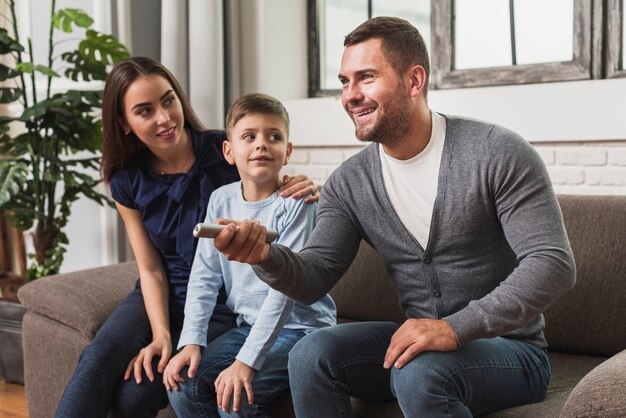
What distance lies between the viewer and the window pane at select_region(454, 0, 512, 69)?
300 cm

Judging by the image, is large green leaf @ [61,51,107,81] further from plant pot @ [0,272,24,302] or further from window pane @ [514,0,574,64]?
window pane @ [514,0,574,64]

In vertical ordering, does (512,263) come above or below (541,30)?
below

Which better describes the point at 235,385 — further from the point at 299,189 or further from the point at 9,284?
the point at 9,284

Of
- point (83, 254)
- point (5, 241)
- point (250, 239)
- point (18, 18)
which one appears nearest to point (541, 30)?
point (250, 239)

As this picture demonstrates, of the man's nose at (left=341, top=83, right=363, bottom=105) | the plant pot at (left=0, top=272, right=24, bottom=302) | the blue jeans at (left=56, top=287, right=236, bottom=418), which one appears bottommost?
the plant pot at (left=0, top=272, right=24, bottom=302)

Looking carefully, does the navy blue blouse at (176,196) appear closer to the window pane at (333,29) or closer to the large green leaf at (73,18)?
the large green leaf at (73,18)

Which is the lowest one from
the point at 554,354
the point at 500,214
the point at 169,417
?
the point at 169,417

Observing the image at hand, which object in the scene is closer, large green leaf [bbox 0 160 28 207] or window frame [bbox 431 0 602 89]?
window frame [bbox 431 0 602 89]

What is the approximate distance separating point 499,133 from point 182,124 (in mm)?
896

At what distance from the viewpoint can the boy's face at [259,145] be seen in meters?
2.03

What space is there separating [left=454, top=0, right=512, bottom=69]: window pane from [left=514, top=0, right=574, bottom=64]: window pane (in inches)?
1.9

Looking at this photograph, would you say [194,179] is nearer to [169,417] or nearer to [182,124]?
[182,124]

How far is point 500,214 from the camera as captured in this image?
1749 mm

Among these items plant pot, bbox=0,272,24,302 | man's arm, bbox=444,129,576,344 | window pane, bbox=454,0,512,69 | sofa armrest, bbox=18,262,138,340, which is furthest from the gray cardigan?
plant pot, bbox=0,272,24,302
